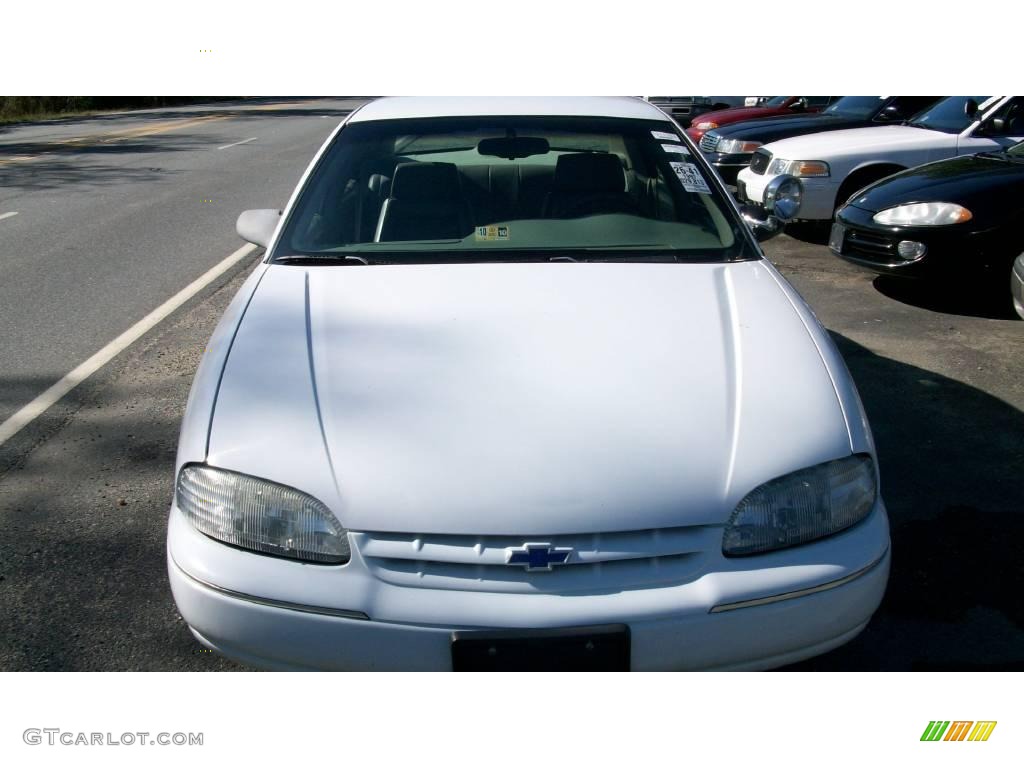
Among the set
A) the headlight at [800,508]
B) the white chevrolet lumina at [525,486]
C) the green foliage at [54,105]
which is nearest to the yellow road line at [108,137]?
the green foliage at [54,105]

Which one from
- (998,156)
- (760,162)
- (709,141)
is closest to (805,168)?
(760,162)

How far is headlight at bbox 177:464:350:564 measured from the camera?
6.97 feet

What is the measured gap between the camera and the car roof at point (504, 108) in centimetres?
380

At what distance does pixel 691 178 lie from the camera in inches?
142

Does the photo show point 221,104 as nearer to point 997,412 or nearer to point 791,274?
point 791,274

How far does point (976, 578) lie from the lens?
10.2 ft

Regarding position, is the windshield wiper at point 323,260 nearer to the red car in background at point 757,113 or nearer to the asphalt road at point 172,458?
the asphalt road at point 172,458

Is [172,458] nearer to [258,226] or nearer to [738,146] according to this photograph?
[258,226]

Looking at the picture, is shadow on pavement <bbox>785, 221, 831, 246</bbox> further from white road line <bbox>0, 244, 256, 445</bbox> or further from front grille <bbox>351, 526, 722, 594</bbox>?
front grille <bbox>351, 526, 722, 594</bbox>

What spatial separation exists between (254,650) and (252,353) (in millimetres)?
842

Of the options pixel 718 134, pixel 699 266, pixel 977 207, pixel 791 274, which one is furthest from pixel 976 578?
pixel 718 134

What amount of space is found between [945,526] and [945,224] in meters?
3.35

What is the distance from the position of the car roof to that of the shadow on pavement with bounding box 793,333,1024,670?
71.4 inches

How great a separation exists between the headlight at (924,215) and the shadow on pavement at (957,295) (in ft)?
1.33
